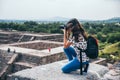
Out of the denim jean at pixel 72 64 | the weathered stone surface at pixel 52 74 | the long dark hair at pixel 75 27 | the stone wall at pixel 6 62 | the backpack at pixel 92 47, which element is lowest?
the stone wall at pixel 6 62

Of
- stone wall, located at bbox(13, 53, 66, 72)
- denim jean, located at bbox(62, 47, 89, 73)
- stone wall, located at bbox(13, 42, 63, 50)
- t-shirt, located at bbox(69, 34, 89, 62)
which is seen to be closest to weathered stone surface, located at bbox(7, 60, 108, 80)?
denim jean, located at bbox(62, 47, 89, 73)

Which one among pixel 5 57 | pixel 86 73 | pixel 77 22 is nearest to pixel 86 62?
pixel 86 73

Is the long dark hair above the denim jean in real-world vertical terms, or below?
above

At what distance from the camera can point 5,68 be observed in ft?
38.9

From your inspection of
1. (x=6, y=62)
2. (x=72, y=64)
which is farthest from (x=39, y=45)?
(x=72, y=64)

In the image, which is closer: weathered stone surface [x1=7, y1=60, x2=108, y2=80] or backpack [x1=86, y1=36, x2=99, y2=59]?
weathered stone surface [x1=7, y1=60, x2=108, y2=80]

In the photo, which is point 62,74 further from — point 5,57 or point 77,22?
point 5,57

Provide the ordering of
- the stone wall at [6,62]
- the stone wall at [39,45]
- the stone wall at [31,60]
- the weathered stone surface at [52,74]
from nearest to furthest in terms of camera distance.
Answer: the weathered stone surface at [52,74] → the stone wall at [31,60] → the stone wall at [6,62] → the stone wall at [39,45]

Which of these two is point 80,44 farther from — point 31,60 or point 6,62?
point 6,62

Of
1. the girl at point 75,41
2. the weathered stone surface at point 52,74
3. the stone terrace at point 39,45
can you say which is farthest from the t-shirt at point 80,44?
the stone terrace at point 39,45

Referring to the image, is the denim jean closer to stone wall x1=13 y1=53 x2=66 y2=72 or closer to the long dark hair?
the long dark hair

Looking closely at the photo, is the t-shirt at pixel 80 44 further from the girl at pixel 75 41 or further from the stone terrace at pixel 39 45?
the stone terrace at pixel 39 45

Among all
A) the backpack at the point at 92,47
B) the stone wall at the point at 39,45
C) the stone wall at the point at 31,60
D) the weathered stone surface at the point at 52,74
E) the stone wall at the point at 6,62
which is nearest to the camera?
the weathered stone surface at the point at 52,74

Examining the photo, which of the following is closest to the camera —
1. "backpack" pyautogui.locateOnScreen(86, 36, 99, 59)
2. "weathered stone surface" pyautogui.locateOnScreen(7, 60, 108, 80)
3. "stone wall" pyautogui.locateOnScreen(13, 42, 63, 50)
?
"weathered stone surface" pyautogui.locateOnScreen(7, 60, 108, 80)
